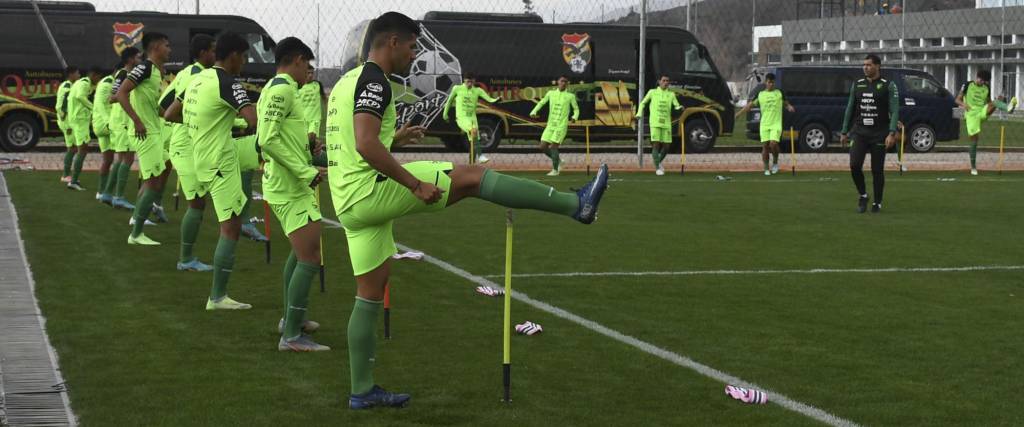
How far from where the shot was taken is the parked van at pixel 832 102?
34.6 meters

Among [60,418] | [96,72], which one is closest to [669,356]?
[60,418]

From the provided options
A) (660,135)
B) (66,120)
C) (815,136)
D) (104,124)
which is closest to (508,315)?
(104,124)

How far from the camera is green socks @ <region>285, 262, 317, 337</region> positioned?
7641mm

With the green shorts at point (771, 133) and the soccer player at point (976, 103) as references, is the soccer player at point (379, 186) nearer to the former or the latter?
the green shorts at point (771, 133)

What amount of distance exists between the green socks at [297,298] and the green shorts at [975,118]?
69.2ft

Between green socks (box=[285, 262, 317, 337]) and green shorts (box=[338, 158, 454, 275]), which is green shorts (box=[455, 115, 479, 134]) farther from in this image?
green shorts (box=[338, 158, 454, 275])

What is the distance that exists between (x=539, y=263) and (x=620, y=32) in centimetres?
2221

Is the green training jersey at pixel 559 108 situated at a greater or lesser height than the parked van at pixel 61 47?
lesser

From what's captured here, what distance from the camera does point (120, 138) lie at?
54.9 ft

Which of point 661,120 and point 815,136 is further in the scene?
point 815,136

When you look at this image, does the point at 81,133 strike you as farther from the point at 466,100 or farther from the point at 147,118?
the point at 466,100

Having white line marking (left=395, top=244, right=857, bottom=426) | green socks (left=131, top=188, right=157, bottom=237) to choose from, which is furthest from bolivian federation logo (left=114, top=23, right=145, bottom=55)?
white line marking (left=395, top=244, right=857, bottom=426)

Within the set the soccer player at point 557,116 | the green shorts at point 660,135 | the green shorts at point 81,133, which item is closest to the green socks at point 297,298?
the green shorts at point 81,133

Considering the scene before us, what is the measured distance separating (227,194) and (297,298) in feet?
7.24
